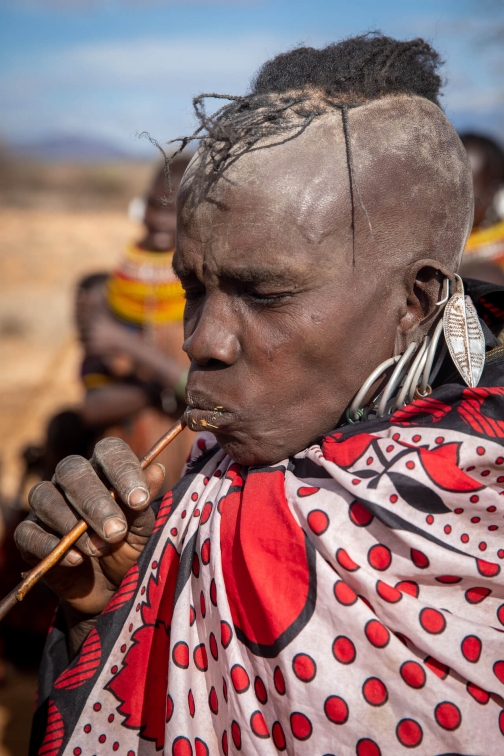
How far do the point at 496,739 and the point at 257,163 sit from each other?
122cm

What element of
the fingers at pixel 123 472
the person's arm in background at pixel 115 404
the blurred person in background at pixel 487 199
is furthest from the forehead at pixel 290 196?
the blurred person in background at pixel 487 199

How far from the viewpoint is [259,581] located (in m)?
1.36

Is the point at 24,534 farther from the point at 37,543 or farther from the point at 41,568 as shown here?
the point at 41,568

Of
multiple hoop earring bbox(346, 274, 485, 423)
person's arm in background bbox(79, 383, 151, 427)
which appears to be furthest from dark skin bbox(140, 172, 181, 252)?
multiple hoop earring bbox(346, 274, 485, 423)

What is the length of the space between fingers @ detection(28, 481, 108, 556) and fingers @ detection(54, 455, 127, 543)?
3 centimetres

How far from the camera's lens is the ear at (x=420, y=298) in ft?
5.03

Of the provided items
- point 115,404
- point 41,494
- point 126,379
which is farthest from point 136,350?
point 41,494

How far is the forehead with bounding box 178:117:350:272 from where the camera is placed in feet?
4.70

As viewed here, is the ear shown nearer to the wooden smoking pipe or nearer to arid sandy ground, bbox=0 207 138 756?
the wooden smoking pipe

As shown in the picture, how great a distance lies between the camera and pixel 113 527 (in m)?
1.51

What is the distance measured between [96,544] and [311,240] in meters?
0.86

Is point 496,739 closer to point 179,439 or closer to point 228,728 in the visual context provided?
point 228,728

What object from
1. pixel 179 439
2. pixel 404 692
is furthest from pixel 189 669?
pixel 179 439

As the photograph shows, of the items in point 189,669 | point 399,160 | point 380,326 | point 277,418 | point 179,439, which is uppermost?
point 399,160
